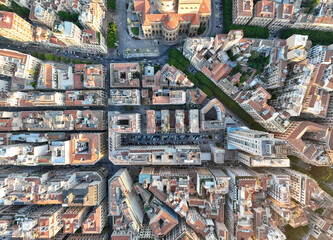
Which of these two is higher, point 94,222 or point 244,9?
point 244,9

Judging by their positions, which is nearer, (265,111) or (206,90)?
(265,111)

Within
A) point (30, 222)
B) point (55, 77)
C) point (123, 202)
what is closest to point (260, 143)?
point (123, 202)

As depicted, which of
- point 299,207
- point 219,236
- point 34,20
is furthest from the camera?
point 34,20

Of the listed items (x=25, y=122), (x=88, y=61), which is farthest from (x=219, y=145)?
(x=25, y=122)

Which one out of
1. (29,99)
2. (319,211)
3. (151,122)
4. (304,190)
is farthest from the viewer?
(319,211)

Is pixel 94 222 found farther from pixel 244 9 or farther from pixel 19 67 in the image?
pixel 244 9

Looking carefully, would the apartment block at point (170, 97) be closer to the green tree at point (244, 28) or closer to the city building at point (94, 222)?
the green tree at point (244, 28)

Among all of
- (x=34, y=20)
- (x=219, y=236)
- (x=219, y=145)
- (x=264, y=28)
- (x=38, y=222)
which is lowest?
(x=219, y=236)

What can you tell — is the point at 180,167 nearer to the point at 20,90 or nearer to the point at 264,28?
the point at 264,28

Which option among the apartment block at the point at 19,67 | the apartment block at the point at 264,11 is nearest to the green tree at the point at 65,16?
the apartment block at the point at 19,67
